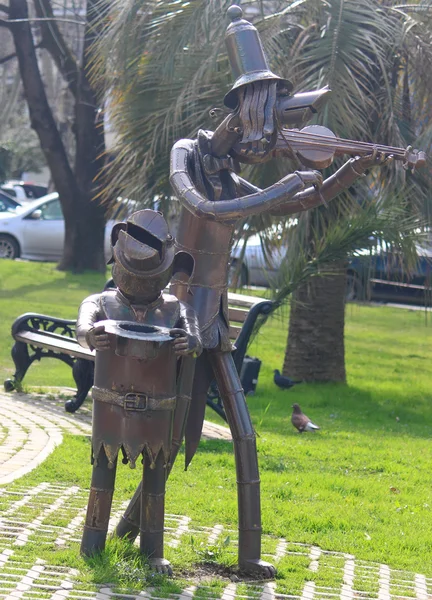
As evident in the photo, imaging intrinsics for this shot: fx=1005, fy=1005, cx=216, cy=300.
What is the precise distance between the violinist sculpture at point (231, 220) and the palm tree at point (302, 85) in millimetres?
4163

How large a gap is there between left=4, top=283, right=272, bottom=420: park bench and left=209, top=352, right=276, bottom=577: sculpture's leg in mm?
3050

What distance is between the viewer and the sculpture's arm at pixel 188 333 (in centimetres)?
429

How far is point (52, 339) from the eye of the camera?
30.3ft

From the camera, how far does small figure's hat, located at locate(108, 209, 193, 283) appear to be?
4.45 m

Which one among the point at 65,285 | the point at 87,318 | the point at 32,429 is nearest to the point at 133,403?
the point at 87,318

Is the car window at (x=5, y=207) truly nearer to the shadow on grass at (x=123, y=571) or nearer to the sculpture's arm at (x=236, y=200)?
the sculpture's arm at (x=236, y=200)

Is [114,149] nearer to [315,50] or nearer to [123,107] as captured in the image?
[123,107]

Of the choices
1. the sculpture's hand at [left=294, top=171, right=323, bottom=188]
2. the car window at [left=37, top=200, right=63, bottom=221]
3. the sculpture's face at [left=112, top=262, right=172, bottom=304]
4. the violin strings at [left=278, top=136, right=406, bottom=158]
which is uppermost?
the violin strings at [left=278, top=136, right=406, bottom=158]

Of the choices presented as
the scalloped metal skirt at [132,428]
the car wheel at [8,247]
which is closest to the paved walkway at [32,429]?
the scalloped metal skirt at [132,428]

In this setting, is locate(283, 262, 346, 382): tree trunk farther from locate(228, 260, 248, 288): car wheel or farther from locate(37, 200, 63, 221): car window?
locate(37, 200, 63, 221): car window

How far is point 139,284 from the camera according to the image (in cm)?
447

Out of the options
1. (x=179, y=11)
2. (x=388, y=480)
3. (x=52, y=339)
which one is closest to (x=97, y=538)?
(x=388, y=480)

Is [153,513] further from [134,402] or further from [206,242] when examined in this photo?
[206,242]

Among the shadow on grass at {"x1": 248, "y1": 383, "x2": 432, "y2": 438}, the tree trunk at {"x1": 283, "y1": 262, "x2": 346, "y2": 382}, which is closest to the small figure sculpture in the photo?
the shadow on grass at {"x1": 248, "y1": 383, "x2": 432, "y2": 438}
